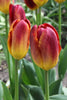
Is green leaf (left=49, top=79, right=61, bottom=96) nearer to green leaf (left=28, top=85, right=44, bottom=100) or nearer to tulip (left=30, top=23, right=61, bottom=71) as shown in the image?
green leaf (left=28, top=85, right=44, bottom=100)

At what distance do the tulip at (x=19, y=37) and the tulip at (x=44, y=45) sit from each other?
0.11 feet

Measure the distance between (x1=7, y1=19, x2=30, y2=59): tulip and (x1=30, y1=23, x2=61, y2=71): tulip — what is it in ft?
0.11

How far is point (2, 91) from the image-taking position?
2.79ft

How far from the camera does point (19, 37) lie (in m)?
0.65

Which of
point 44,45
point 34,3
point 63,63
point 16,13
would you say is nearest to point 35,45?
point 44,45

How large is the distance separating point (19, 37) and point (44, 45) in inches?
3.1

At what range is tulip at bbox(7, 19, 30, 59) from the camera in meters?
0.63

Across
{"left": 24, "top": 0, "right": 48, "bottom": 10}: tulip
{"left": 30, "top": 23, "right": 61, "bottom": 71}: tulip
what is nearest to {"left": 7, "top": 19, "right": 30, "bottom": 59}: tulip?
{"left": 30, "top": 23, "right": 61, "bottom": 71}: tulip

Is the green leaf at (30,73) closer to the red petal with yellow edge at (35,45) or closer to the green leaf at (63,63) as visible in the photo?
the green leaf at (63,63)

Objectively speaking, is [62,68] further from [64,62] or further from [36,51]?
[36,51]

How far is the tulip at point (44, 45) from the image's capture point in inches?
23.5

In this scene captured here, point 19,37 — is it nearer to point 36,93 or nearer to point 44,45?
point 44,45

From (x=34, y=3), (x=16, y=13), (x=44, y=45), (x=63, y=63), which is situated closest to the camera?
(x=44, y=45)

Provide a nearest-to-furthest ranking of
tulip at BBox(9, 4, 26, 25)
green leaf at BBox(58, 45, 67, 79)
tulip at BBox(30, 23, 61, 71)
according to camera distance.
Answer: tulip at BBox(30, 23, 61, 71) < tulip at BBox(9, 4, 26, 25) < green leaf at BBox(58, 45, 67, 79)
